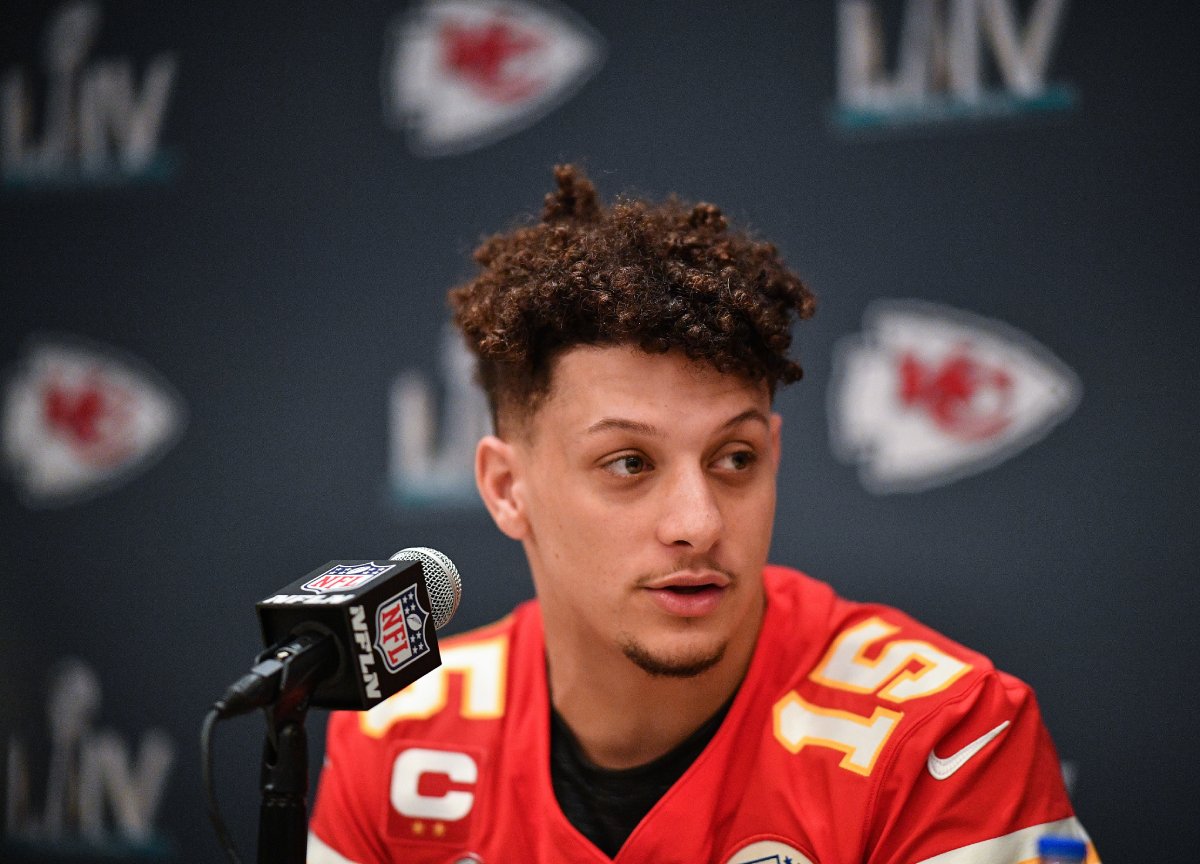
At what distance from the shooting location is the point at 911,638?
1521 mm

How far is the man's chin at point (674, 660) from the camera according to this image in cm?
138

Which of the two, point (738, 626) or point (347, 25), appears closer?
point (738, 626)

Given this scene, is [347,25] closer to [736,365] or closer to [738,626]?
[736,365]

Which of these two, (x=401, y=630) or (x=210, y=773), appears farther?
(x=401, y=630)

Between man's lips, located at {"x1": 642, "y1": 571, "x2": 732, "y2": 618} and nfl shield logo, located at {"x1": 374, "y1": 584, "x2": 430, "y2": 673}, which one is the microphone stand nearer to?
nfl shield logo, located at {"x1": 374, "y1": 584, "x2": 430, "y2": 673}

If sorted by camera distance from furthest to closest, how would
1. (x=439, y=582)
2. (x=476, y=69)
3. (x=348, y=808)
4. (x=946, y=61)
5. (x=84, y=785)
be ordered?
(x=84, y=785) < (x=476, y=69) < (x=946, y=61) < (x=348, y=808) < (x=439, y=582)

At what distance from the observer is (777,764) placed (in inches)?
57.0

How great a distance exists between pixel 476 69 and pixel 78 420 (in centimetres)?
121

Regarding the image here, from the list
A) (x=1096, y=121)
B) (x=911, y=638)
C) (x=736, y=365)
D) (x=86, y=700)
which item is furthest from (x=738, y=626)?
(x=86, y=700)

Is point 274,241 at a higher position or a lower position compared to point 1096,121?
lower

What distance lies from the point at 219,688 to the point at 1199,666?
6.37 ft

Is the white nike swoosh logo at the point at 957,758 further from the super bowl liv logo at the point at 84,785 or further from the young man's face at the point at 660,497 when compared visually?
the super bowl liv logo at the point at 84,785

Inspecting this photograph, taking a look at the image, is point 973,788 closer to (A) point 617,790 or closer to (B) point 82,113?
(A) point 617,790

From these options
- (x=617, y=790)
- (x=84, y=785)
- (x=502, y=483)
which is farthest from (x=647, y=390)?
(x=84, y=785)
